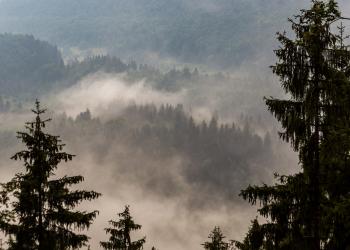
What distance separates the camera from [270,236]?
47.9 ft

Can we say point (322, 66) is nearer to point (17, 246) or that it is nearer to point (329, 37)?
point (329, 37)

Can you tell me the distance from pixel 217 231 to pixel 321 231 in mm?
20487

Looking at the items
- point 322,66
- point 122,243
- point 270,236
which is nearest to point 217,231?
point 122,243

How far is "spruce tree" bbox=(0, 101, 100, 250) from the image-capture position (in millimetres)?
15781

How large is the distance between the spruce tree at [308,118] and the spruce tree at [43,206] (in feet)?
20.3

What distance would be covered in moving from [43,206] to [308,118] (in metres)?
9.30

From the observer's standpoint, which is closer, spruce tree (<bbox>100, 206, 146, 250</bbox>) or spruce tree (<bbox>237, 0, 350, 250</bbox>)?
spruce tree (<bbox>237, 0, 350, 250</bbox>)

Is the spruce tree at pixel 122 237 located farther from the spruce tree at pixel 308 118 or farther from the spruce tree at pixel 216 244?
the spruce tree at pixel 308 118

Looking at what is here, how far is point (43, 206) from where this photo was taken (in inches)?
642

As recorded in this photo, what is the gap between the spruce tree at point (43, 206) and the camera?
15781 millimetres

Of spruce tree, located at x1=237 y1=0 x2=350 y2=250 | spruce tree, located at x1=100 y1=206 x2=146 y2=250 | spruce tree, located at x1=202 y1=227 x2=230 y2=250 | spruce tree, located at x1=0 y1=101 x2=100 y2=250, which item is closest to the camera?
spruce tree, located at x1=237 y1=0 x2=350 y2=250

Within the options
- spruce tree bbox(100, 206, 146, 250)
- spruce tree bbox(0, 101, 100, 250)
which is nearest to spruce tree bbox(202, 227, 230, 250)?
spruce tree bbox(100, 206, 146, 250)

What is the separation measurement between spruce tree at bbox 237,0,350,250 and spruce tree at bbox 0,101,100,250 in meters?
6.19

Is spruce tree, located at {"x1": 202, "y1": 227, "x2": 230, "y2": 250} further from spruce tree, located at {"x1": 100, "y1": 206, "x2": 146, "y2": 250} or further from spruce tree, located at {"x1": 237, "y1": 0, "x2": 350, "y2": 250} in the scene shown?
spruce tree, located at {"x1": 237, "y1": 0, "x2": 350, "y2": 250}
